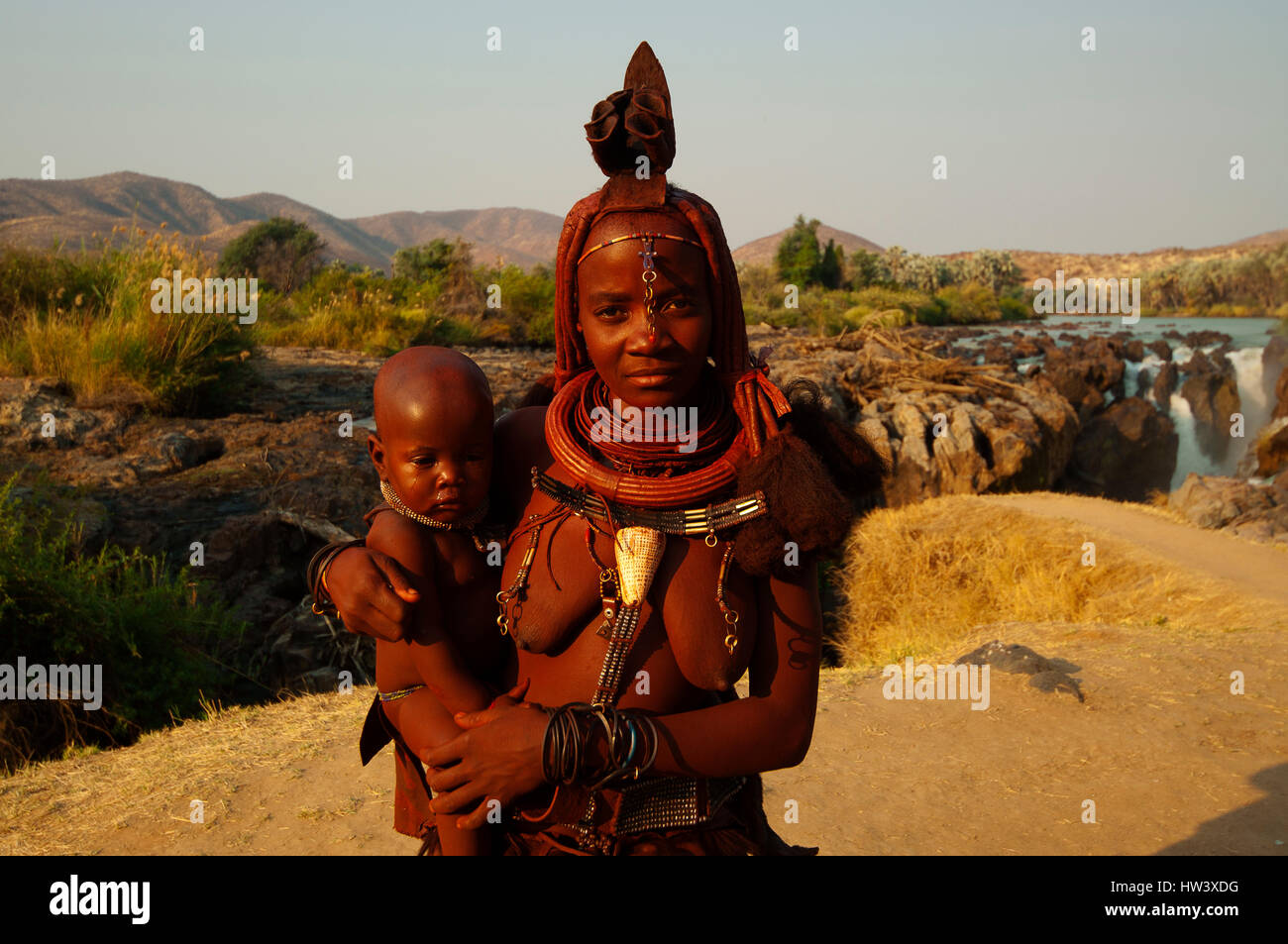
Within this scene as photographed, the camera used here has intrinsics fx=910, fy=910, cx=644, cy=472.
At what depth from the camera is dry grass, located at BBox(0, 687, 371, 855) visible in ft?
15.0

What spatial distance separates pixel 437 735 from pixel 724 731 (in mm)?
550

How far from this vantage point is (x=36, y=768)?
213 inches

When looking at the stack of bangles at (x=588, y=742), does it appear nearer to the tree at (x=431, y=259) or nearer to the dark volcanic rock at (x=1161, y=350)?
the tree at (x=431, y=259)

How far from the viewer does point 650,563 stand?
1.75 m

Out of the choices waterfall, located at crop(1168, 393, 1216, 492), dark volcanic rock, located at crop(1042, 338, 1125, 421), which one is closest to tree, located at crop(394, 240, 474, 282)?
dark volcanic rock, located at crop(1042, 338, 1125, 421)

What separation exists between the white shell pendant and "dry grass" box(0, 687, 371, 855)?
11.9ft

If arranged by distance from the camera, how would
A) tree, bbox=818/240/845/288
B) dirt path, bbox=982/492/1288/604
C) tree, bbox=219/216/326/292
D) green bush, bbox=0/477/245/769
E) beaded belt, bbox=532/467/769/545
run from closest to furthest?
beaded belt, bbox=532/467/769/545 < green bush, bbox=0/477/245/769 < dirt path, bbox=982/492/1288/604 < tree, bbox=219/216/326/292 < tree, bbox=818/240/845/288

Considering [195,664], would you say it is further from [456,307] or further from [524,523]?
[456,307]

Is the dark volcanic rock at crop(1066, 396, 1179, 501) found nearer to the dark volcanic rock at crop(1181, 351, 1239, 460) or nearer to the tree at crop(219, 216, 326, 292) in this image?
the dark volcanic rock at crop(1181, 351, 1239, 460)

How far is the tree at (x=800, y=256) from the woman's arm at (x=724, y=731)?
39204mm

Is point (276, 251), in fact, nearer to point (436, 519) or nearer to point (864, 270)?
point (864, 270)

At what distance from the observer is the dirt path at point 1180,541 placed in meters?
10.1

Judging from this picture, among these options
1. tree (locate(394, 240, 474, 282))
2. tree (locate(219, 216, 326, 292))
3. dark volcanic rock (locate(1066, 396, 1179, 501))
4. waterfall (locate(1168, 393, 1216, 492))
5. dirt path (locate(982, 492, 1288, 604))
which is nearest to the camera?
dirt path (locate(982, 492, 1288, 604))

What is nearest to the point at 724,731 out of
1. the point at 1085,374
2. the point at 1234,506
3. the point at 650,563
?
the point at 650,563
